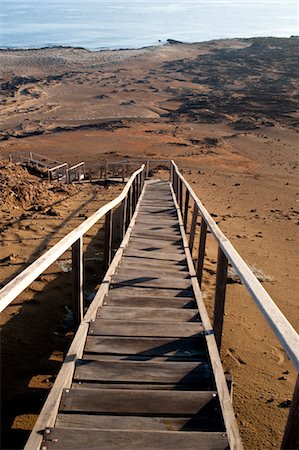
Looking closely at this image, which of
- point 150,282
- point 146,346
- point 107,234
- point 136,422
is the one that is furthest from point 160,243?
point 136,422

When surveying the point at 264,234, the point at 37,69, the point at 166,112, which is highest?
the point at 37,69

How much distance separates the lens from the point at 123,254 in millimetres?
5676

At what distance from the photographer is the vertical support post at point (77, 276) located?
3754 millimetres

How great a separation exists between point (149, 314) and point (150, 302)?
1.07ft

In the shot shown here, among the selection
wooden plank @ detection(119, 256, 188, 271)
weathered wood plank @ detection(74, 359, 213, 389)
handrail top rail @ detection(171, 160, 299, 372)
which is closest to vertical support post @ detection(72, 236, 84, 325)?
weathered wood plank @ detection(74, 359, 213, 389)

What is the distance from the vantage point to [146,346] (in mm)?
3240

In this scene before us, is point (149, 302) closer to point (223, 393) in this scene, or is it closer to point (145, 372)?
point (145, 372)

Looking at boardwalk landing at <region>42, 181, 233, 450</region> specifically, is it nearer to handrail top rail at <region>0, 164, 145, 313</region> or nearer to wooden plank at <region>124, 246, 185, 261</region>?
handrail top rail at <region>0, 164, 145, 313</region>

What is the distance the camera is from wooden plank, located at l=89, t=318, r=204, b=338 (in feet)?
11.1

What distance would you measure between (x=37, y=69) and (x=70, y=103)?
4232 cm

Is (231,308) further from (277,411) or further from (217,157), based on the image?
(217,157)

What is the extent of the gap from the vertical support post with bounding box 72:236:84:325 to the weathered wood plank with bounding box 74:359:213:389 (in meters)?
0.94

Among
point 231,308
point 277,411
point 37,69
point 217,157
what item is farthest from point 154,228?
point 37,69

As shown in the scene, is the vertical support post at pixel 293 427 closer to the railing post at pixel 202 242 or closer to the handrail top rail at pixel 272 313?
the handrail top rail at pixel 272 313
